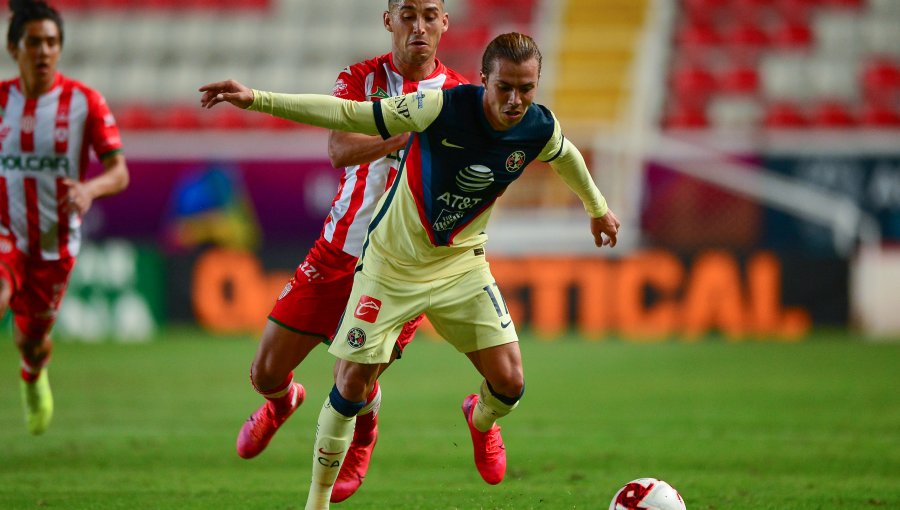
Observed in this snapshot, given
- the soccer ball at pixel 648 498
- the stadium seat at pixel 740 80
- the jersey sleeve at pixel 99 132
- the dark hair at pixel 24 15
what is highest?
the stadium seat at pixel 740 80

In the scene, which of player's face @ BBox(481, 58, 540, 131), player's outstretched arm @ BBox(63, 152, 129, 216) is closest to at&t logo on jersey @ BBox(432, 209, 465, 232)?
player's face @ BBox(481, 58, 540, 131)

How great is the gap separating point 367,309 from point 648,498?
1392mm

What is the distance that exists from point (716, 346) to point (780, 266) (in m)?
1.63

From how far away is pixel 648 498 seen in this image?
4.77 meters

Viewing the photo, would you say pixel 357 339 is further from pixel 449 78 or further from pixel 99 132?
pixel 99 132

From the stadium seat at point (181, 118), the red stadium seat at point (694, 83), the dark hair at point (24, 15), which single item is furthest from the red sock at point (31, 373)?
the red stadium seat at point (694, 83)

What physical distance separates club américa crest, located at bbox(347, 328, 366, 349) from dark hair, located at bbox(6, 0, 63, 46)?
9.37ft

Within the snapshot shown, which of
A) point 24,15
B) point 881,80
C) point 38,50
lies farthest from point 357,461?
point 881,80

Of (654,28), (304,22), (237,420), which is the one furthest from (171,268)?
(654,28)

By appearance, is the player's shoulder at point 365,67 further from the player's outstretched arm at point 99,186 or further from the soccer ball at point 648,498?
the soccer ball at point 648,498

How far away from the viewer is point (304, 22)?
20484 mm

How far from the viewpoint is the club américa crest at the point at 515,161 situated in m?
5.07

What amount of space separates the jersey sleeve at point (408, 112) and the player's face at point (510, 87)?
224 mm

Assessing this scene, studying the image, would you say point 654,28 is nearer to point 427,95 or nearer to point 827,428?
point 827,428
